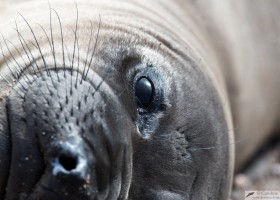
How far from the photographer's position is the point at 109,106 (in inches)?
101

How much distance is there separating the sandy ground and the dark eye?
1872mm

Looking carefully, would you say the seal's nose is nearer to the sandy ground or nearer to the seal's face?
the seal's face

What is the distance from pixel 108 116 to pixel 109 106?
5 centimetres

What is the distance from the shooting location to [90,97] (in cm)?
252

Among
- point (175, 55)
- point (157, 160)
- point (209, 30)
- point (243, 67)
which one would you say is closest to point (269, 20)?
point (243, 67)

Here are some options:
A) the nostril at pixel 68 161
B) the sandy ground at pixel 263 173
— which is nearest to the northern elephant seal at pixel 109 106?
the nostril at pixel 68 161

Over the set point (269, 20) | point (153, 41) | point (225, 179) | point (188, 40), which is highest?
point (269, 20)

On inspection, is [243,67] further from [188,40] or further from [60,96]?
[60,96]

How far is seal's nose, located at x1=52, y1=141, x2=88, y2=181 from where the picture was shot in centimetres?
227

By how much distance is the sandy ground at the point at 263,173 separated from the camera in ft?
15.6

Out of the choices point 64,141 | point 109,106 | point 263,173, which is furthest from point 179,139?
point 263,173

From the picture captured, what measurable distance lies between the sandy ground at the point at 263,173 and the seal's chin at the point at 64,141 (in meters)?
2.19

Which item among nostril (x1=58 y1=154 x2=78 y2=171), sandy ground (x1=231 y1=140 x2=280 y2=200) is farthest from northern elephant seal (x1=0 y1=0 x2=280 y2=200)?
sandy ground (x1=231 y1=140 x2=280 y2=200)

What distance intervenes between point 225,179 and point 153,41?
67 centimetres
